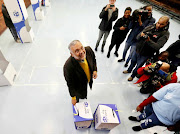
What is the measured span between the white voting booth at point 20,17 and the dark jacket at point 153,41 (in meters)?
3.68

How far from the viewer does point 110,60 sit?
3.56 m

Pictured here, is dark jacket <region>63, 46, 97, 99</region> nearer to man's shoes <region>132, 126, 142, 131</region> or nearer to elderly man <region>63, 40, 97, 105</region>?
elderly man <region>63, 40, 97, 105</region>

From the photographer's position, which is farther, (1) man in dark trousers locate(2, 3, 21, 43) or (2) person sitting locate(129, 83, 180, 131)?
(1) man in dark trousers locate(2, 3, 21, 43)

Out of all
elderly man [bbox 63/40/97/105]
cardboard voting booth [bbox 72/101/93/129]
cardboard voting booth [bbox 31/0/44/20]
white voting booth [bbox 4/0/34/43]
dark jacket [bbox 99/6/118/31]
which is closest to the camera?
elderly man [bbox 63/40/97/105]

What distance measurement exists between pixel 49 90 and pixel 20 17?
8.80 feet

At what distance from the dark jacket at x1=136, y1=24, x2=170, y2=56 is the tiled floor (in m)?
1.08

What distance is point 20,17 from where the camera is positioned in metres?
3.35

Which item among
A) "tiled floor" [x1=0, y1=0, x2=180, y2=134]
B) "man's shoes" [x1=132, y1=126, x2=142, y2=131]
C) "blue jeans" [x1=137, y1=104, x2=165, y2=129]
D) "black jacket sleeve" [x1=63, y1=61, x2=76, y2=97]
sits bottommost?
"man's shoes" [x1=132, y1=126, x2=142, y2=131]

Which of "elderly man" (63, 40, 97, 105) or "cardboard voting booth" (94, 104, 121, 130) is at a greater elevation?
"elderly man" (63, 40, 97, 105)

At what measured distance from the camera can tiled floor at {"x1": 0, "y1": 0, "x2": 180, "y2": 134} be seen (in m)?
2.07

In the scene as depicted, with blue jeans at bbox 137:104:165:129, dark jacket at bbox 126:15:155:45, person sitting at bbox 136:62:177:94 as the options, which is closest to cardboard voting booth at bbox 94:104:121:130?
blue jeans at bbox 137:104:165:129

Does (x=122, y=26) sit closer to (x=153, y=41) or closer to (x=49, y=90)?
(x=153, y=41)

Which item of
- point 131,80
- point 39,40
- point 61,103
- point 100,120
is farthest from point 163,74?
point 39,40

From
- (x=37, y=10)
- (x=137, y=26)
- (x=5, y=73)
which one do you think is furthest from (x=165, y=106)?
(x=37, y=10)
